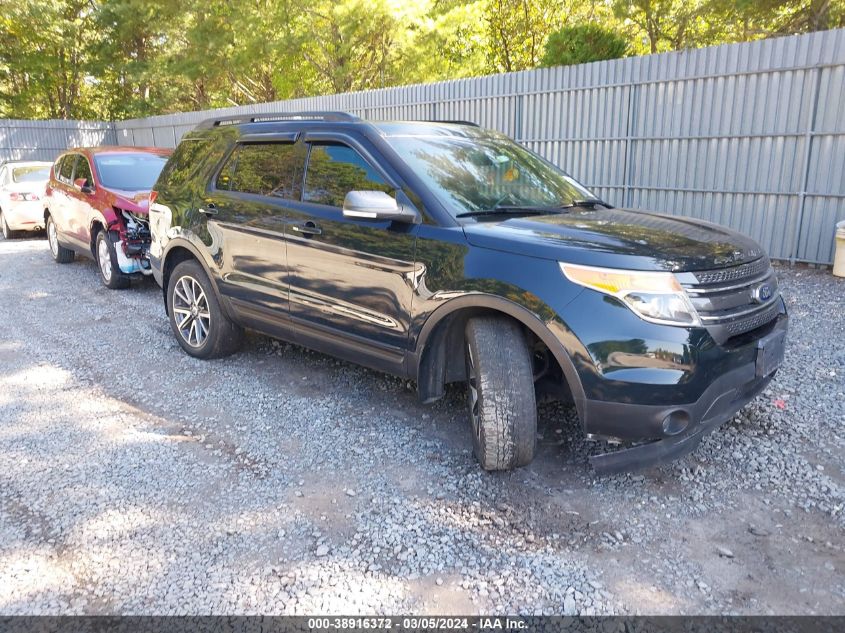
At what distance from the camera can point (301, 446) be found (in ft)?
12.8

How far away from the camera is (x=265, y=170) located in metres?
4.70

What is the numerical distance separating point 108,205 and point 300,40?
13652mm

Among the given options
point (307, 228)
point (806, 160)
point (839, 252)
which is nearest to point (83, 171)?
point (307, 228)

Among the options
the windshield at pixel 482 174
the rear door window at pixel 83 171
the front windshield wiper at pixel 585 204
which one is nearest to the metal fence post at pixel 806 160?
the windshield at pixel 482 174

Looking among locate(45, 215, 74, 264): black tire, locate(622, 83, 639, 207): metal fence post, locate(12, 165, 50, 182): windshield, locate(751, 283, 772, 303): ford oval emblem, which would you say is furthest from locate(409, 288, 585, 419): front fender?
locate(12, 165, 50, 182): windshield

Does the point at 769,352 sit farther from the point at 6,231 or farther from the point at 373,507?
the point at 6,231

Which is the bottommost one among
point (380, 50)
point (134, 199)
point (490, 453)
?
point (490, 453)

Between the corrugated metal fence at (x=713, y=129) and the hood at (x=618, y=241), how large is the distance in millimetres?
5227

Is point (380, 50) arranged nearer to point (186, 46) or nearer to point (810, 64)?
point (186, 46)

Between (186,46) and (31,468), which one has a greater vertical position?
(186,46)

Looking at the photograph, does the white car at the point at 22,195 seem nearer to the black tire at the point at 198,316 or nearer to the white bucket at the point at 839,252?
the black tire at the point at 198,316

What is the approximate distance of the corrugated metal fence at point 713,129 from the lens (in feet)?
26.3

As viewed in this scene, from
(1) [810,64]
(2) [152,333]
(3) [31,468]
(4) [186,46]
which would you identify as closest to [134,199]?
(2) [152,333]

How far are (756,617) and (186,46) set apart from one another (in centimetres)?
2547
